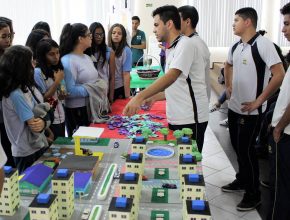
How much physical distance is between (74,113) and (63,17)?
387cm

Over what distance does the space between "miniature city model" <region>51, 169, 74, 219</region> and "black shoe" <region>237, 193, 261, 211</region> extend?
1636 mm

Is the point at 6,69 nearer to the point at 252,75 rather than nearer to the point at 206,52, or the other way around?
the point at 206,52

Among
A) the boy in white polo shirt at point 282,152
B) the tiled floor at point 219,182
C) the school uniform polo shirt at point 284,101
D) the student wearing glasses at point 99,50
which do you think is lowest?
the tiled floor at point 219,182

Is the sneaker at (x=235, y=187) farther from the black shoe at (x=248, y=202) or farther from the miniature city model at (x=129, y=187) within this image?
the miniature city model at (x=129, y=187)

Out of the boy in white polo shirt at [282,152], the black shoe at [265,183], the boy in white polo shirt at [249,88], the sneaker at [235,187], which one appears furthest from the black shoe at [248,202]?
the boy in white polo shirt at [282,152]

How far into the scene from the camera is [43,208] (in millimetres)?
982

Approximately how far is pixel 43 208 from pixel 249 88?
171 centimetres

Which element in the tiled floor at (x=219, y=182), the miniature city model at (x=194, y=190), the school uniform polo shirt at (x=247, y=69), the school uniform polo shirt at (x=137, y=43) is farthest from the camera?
the school uniform polo shirt at (x=137, y=43)

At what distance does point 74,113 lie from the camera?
2.59 meters

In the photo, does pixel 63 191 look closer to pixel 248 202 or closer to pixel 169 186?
pixel 169 186

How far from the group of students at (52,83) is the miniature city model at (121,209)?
3.03 feet

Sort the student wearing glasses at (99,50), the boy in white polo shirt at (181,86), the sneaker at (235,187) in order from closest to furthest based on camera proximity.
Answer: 1. the boy in white polo shirt at (181,86)
2. the sneaker at (235,187)
3. the student wearing glasses at (99,50)

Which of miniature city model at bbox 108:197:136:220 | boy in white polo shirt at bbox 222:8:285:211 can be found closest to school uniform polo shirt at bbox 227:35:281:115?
boy in white polo shirt at bbox 222:8:285:211

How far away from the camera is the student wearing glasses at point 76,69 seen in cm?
243
